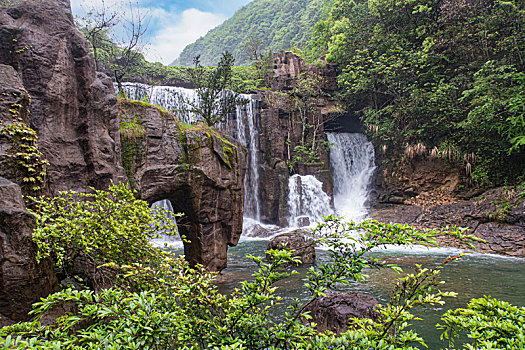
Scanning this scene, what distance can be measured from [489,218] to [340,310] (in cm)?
1128

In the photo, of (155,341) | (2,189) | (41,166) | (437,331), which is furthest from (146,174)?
(437,331)

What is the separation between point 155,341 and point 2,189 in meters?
2.94

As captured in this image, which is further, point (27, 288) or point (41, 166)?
point (41, 166)

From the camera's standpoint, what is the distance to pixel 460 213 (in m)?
14.5

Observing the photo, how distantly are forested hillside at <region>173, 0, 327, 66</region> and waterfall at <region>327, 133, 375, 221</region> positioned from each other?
23893 millimetres

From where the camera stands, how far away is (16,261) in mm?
3348

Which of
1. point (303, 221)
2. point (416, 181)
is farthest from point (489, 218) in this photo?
point (303, 221)

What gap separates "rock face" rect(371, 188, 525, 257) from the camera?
39.5ft

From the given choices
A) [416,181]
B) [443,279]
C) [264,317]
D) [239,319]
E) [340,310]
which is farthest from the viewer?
[416,181]

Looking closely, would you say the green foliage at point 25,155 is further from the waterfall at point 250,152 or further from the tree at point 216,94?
the waterfall at point 250,152

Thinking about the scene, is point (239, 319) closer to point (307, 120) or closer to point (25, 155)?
point (25, 155)

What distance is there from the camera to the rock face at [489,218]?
39.5 ft

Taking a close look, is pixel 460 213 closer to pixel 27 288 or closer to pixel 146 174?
pixel 146 174

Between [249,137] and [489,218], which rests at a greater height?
[249,137]
